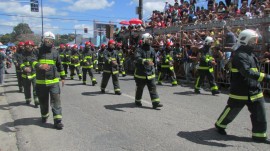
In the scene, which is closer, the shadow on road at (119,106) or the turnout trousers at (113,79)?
the shadow on road at (119,106)

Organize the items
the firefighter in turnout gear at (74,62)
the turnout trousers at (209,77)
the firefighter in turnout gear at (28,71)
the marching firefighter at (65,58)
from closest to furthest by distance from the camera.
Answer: the firefighter in turnout gear at (28,71)
the turnout trousers at (209,77)
the firefighter in turnout gear at (74,62)
the marching firefighter at (65,58)

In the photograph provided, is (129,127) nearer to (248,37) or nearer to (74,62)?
(248,37)

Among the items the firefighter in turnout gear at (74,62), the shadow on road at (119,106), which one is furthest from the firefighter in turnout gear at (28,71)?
the firefighter in turnout gear at (74,62)

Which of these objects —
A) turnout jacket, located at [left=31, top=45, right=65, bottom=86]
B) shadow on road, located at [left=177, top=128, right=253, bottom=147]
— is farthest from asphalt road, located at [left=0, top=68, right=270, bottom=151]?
turnout jacket, located at [left=31, top=45, right=65, bottom=86]

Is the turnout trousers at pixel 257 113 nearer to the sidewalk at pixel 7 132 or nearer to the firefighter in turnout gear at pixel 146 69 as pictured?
the firefighter in turnout gear at pixel 146 69

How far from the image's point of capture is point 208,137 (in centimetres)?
564

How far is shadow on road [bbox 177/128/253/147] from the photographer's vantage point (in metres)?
5.37

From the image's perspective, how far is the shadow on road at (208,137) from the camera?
5.37 metres

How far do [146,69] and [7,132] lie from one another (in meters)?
3.70

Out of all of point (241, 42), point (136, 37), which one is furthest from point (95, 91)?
point (136, 37)

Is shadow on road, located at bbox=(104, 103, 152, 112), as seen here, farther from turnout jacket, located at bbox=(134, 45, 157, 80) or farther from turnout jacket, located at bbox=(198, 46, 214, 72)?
turnout jacket, located at bbox=(198, 46, 214, 72)

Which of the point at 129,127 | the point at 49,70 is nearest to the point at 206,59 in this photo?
the point at 129,127

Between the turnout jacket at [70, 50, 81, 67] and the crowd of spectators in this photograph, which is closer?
the crowd of spectators

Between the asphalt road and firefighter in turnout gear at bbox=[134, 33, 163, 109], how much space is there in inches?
16.5
